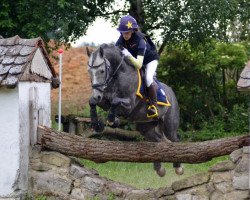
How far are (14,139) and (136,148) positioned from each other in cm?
162

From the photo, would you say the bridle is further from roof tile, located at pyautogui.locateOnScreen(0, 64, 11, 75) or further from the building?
roof tile, located at pyautogui.locateOnScreen(0, 64, 11, 75)

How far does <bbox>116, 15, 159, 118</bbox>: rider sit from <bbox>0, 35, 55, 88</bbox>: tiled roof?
115 cm

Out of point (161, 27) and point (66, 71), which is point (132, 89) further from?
point (66, 71)

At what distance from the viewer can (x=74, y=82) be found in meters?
26.1

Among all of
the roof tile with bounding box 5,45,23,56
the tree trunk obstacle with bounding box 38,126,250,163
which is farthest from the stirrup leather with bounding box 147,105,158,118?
the roof tile with bounding box 5,45,23,56

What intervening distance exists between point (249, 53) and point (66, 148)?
32.8ft

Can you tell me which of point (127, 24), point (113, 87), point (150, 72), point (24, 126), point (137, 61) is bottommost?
point (24, 126)

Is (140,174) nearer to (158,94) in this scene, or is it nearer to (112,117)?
(158,94)

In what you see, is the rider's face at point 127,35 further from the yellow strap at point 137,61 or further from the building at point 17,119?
the building at point 17,119

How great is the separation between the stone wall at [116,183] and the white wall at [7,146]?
→ 0.23 m

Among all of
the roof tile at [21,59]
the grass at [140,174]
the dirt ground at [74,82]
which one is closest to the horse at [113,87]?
the roof tile at [21,59]

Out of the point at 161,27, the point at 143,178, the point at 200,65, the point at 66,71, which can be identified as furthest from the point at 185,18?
the point at 66,71

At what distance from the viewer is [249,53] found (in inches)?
681

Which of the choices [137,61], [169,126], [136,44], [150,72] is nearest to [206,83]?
[169,126]
